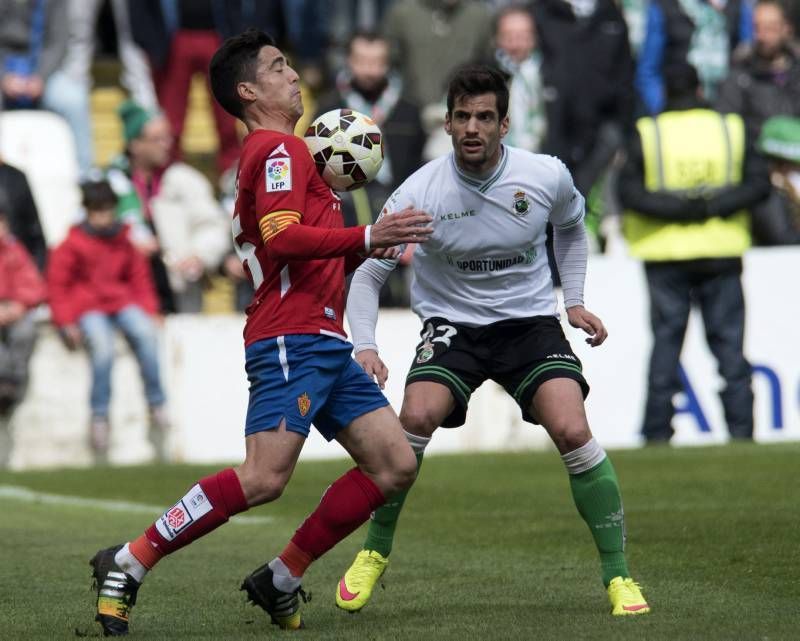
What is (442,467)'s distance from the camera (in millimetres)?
13391

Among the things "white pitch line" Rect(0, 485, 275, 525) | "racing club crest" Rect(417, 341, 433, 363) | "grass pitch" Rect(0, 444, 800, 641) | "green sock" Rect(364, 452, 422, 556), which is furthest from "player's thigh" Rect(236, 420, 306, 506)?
"white pitch line" Rect(0, 485, 275, 525)

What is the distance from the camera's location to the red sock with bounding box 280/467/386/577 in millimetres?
6770

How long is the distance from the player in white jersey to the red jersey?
1.60 feet

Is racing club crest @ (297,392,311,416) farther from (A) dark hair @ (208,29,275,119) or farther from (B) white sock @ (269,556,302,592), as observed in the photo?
(A) dark hair @ (208,29,275,119)

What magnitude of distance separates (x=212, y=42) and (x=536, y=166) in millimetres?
10181

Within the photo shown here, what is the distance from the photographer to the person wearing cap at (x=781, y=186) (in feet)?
52.5

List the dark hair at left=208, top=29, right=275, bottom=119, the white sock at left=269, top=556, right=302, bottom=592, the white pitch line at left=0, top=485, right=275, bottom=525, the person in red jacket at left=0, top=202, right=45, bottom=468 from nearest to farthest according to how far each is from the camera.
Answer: the white sock at left=269, top=556, right=302, bottom=592 < the dark hair at left=208, top=29, right=275, bottom=119 < the white pitch line at left=0, top=485, right=275, bottom=525 < the person in red jacket at left=0, top=202, right=45, bottom=468

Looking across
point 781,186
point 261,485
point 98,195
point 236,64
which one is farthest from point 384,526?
point 781,186

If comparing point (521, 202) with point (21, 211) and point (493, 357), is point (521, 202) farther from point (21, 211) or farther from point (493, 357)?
point (21, 211)

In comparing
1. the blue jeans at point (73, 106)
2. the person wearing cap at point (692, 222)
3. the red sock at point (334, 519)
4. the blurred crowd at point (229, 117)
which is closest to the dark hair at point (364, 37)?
the blurred crowd at point (229, 117)

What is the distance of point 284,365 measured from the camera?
659 centimetres

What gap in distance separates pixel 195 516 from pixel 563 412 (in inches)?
57.6

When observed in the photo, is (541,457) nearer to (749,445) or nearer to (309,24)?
(749,445)

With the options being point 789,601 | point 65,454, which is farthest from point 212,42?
point 789,601
